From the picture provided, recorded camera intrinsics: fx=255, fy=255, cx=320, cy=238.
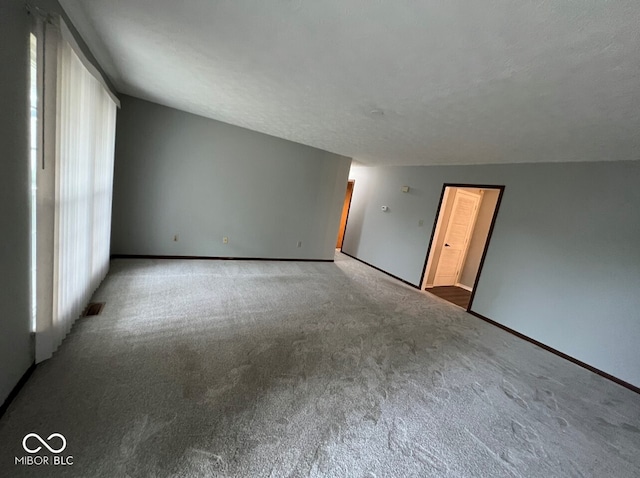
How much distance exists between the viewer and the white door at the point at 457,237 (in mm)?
5043

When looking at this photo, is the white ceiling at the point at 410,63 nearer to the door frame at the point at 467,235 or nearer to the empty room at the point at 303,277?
the empty room at the point at 303,277

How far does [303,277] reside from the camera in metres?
4.54

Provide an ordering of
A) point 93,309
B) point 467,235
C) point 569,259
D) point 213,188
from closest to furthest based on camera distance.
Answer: point 93,309 → point 569,259 → point 213,188 → point 467,235

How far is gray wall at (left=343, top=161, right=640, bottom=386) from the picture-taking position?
274 centimetres

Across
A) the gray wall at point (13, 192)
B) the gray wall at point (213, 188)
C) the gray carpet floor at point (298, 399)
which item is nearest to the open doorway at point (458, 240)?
the gray carpet floor at point (298, 399)

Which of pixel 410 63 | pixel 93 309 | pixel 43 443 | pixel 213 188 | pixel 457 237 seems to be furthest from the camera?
pixel 457 237

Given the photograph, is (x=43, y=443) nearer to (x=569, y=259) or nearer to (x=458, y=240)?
(x=569, y=259)

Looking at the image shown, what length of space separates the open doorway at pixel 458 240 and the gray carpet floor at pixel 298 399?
6.16ft

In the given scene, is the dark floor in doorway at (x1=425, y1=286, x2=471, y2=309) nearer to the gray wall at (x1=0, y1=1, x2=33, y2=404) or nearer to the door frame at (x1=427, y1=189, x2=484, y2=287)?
the door frame at (x1=427, y1=189, x2=484, y2=287)

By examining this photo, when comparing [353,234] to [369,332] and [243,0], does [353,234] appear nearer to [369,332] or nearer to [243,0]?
[369,332]

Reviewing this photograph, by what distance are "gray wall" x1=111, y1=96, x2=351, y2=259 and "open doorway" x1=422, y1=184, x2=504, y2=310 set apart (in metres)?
2.23

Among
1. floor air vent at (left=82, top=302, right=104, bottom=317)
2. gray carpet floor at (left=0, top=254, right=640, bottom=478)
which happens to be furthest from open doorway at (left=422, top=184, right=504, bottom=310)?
floor air vent at (left=82, top=302, right=104, bottom=317)

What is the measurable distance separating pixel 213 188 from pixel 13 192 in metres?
3.18

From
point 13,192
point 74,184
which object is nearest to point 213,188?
point 74,184
